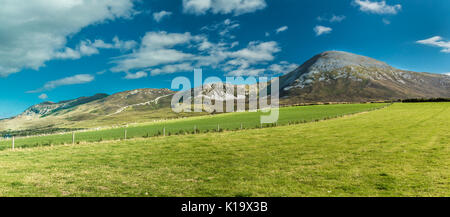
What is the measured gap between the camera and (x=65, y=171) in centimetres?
1692

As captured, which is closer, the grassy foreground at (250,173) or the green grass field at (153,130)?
the grassy foreground at (250,173)

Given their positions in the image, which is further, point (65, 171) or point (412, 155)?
point (412, 155)

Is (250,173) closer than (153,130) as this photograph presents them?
Yes

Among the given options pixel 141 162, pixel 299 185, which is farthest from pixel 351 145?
pixel 141 162

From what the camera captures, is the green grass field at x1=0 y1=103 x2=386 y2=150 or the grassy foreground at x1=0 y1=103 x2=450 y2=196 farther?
the green grass field at x1=0 y1=103 x2=386 y2=150

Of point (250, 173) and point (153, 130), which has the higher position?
point (250, 173)

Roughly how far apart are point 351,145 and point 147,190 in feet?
63.4
